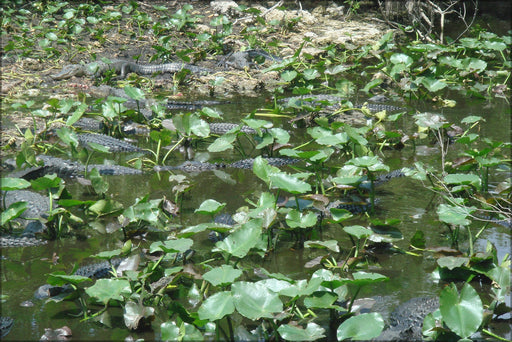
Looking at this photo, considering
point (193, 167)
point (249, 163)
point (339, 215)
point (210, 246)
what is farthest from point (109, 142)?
point (339, 215)

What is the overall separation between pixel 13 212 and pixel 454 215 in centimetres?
195

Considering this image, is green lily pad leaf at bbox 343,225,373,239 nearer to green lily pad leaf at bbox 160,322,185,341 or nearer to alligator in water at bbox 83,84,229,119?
green lily pad leaf at bbox 160,322,185,341

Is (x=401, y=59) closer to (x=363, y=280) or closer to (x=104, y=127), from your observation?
(x=104, y=127)

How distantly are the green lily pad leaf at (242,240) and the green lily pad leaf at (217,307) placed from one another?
259 millimetres

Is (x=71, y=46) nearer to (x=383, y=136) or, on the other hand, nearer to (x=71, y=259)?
(x=383, y=136)

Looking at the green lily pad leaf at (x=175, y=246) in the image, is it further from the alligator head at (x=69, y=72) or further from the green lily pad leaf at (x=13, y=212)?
the alligator head at (x=69, y=72)

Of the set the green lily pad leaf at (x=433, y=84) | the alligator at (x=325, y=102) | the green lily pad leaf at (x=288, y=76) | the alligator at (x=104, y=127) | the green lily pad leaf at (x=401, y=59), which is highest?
the green lily pad leaf at (x=433, y=84)

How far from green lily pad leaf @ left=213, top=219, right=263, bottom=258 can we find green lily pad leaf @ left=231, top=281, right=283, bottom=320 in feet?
0.75

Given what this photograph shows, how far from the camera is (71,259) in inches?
98.7

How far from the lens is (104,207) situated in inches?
109

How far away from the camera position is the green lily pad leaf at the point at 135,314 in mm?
1917

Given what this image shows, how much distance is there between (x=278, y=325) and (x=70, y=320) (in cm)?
76

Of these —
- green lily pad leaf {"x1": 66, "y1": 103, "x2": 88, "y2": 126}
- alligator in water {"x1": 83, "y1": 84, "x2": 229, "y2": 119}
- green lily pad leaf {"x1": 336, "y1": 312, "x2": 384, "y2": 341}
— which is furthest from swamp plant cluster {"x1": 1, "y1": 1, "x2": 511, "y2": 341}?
alligator in water {"x1": 83, "y1": 84, "x2": 229, "y2": 119}

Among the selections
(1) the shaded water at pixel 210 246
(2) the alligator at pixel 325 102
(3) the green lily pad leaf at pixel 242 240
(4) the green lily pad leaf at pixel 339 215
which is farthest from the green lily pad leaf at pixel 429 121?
(3) the green lily pad leaf at pixel 242 240
